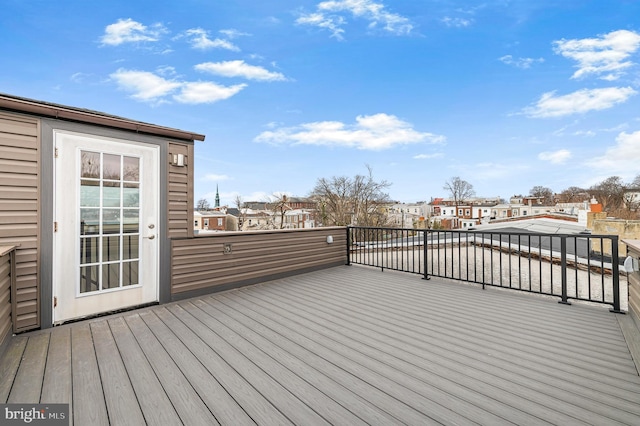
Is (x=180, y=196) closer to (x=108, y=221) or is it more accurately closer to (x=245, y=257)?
(x=108, y=221)

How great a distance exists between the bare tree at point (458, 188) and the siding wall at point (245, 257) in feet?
142

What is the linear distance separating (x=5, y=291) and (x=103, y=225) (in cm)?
92

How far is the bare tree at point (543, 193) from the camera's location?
4116cm

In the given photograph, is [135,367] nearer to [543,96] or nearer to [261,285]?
[261,285]

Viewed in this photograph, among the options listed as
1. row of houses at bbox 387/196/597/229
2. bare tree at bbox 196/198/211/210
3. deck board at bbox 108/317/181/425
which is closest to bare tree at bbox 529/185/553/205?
row of houses at bbox 387/196/597/229

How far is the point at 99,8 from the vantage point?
5.90 metres

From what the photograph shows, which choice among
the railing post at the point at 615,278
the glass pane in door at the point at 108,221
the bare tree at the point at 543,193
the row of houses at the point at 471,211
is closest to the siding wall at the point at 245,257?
the glass pane in door at the point at 108,221

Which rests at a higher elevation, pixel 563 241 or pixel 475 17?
pixel 475 17

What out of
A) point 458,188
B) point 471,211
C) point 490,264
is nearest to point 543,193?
point 471,211

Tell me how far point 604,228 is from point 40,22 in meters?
19.1

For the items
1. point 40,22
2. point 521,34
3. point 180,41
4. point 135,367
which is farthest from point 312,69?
point 135,367

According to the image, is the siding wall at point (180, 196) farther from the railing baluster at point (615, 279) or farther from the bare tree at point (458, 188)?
the bare tree at point (458, 188)

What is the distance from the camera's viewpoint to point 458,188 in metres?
43.8

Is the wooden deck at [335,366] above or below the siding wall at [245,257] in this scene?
below
